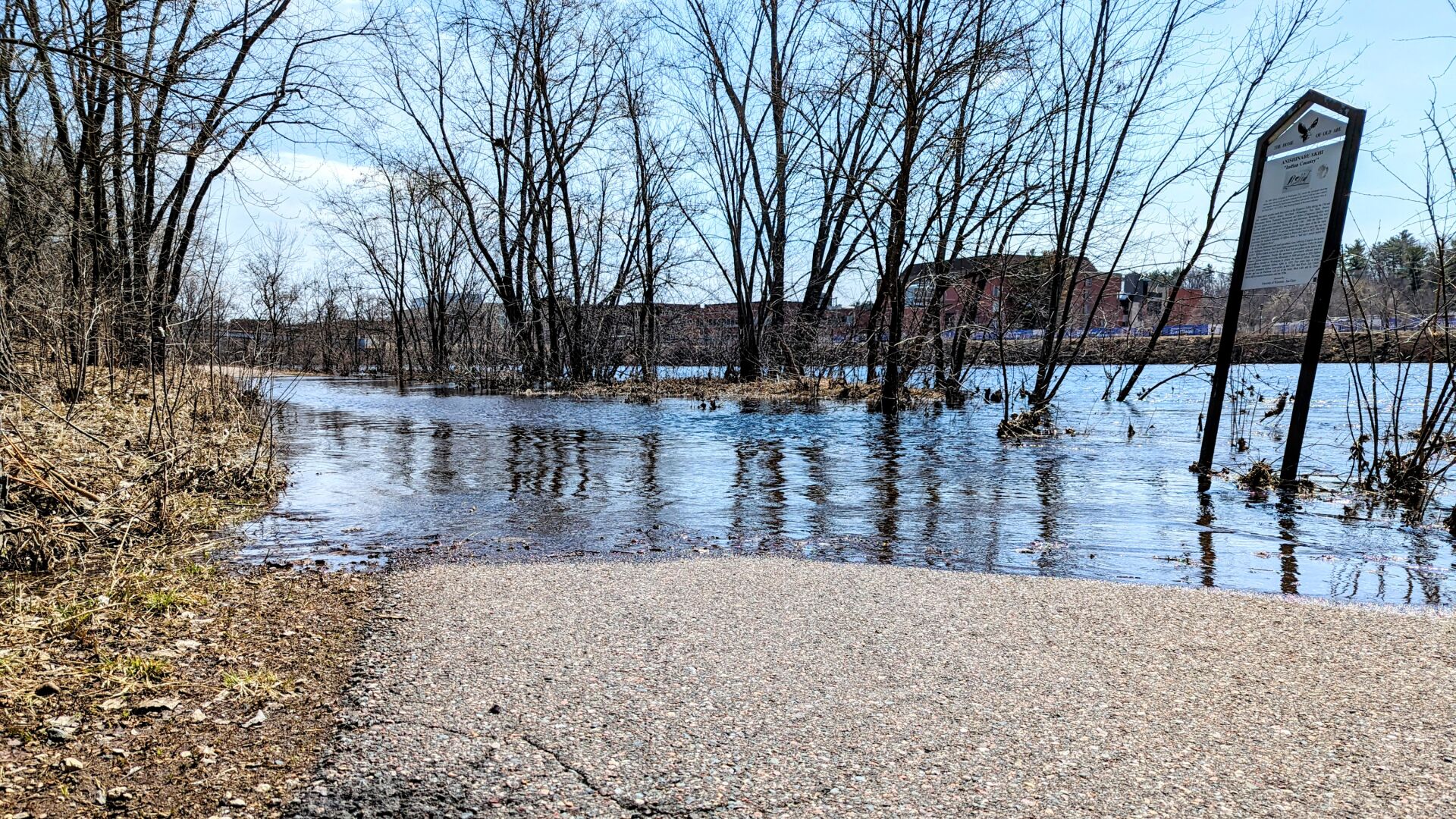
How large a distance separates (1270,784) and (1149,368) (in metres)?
49.2

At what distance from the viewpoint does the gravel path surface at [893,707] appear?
2.55 metres

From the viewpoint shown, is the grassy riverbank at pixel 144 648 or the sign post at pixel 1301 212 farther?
the sign post at pixel 1301 212

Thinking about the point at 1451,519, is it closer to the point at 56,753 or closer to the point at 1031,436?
the point at 1031,436

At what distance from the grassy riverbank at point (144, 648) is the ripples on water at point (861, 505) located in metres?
0.88

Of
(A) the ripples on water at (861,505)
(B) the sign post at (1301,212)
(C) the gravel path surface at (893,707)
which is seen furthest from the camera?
(B) the sign post at (1301,212)

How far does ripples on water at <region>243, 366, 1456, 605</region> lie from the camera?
5.89 meters

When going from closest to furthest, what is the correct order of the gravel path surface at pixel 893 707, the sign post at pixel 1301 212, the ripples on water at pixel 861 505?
the gravel path surface at pixel 893 707, the ripples on water at pixel 861 505, the sign post at pixel 1301 212

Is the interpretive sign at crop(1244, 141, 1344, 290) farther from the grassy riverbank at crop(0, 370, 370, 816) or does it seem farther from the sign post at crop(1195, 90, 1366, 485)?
the grassy riverbank at crop(0, 370, 370, 816)

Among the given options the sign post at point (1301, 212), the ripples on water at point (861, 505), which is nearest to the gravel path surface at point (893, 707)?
the ripples on water at point (861, 505)

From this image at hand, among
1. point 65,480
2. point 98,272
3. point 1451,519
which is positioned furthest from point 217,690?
point 98,272

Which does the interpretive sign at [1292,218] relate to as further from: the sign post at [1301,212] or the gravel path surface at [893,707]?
the gravel path surface at [893,707]

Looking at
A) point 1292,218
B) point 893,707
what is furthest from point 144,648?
point 1292,218

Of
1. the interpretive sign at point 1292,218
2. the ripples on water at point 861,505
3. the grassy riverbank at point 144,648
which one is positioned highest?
the interpretive sign at point 1292,218

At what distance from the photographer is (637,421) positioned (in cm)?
1823
